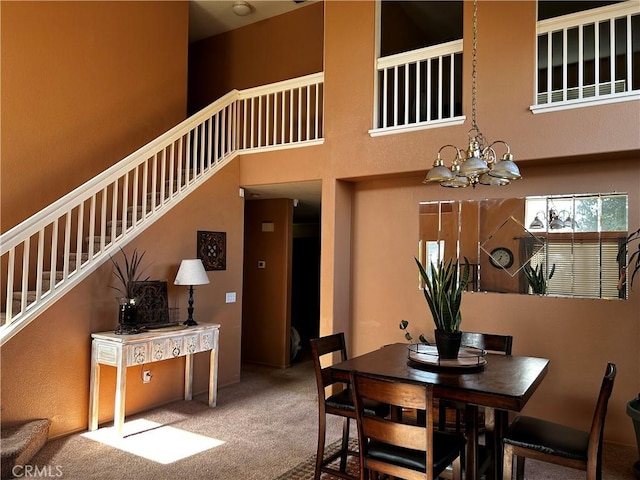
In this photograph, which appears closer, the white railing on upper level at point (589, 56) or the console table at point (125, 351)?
the white railing on upper level at point (589, 56)

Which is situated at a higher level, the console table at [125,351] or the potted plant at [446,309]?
the potted plant at [446,309]

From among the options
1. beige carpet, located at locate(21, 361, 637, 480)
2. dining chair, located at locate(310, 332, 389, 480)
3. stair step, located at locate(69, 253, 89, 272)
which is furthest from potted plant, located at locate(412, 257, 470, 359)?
stair step, located at locate(69, 253, 89, 272)

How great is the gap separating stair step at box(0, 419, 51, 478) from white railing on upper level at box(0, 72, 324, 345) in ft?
2.30

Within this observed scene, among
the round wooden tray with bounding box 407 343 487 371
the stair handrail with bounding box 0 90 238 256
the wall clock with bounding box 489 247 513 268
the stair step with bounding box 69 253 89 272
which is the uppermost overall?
the stair handrail with bounding box 0 90 238 256

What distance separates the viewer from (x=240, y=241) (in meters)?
5.64

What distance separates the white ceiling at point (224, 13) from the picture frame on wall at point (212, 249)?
11.5 feet

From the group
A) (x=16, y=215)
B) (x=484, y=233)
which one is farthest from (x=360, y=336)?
(x=16, y=215)

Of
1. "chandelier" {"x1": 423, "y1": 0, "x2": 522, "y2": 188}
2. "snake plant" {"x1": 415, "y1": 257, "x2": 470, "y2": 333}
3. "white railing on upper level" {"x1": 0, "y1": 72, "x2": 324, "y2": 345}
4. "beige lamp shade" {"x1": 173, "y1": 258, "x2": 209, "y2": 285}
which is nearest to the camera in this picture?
"chandelier" {"x1": 423, "y1": 0, "x2": 522, "y2": 188}

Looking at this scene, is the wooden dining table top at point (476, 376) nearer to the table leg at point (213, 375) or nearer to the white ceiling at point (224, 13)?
the table leg at point (213, 375)

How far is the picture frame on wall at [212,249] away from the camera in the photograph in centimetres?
511

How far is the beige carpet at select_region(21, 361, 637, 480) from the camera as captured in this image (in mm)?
3260

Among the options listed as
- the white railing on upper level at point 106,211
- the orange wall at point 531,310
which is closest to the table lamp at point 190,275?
the white railing on upper level at point 106,211

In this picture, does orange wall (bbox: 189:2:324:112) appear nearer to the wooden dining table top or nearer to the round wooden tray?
the round wooden tray

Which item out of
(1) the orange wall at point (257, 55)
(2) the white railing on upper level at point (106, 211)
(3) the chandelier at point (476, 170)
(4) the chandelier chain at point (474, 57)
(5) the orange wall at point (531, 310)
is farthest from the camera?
(1) the orange wall at point (257, 55)
